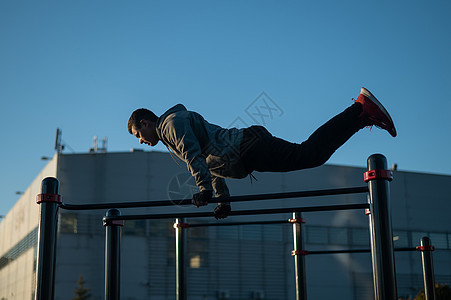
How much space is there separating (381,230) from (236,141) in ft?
4.25

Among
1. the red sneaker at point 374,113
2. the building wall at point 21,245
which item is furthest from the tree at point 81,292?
the red sneaker at point 374,113

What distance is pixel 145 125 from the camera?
427cm

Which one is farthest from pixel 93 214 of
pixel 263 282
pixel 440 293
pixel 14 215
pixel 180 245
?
pixel 180 245

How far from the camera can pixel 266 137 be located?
4.03 meters

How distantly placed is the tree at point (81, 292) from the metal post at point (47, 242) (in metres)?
21.3

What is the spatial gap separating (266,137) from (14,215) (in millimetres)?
32134

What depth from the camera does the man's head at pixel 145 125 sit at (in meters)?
4.27

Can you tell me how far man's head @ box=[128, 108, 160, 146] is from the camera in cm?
427

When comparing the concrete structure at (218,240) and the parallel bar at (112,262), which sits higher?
the concrete structure at (218,240)

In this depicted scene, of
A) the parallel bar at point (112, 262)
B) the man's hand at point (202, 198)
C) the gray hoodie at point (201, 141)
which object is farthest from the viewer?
the parallel bar at point (112, 262)

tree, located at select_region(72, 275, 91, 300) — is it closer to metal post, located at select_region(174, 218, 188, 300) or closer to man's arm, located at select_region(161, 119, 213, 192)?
metal post, located at select_region(174, 218, 188, 300)

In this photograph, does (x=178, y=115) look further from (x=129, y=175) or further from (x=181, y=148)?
(x=129, y=175)

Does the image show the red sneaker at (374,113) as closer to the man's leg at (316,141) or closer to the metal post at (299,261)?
the man's leg at (316,141)

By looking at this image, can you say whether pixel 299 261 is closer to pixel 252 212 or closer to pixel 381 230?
pixel 252 212
